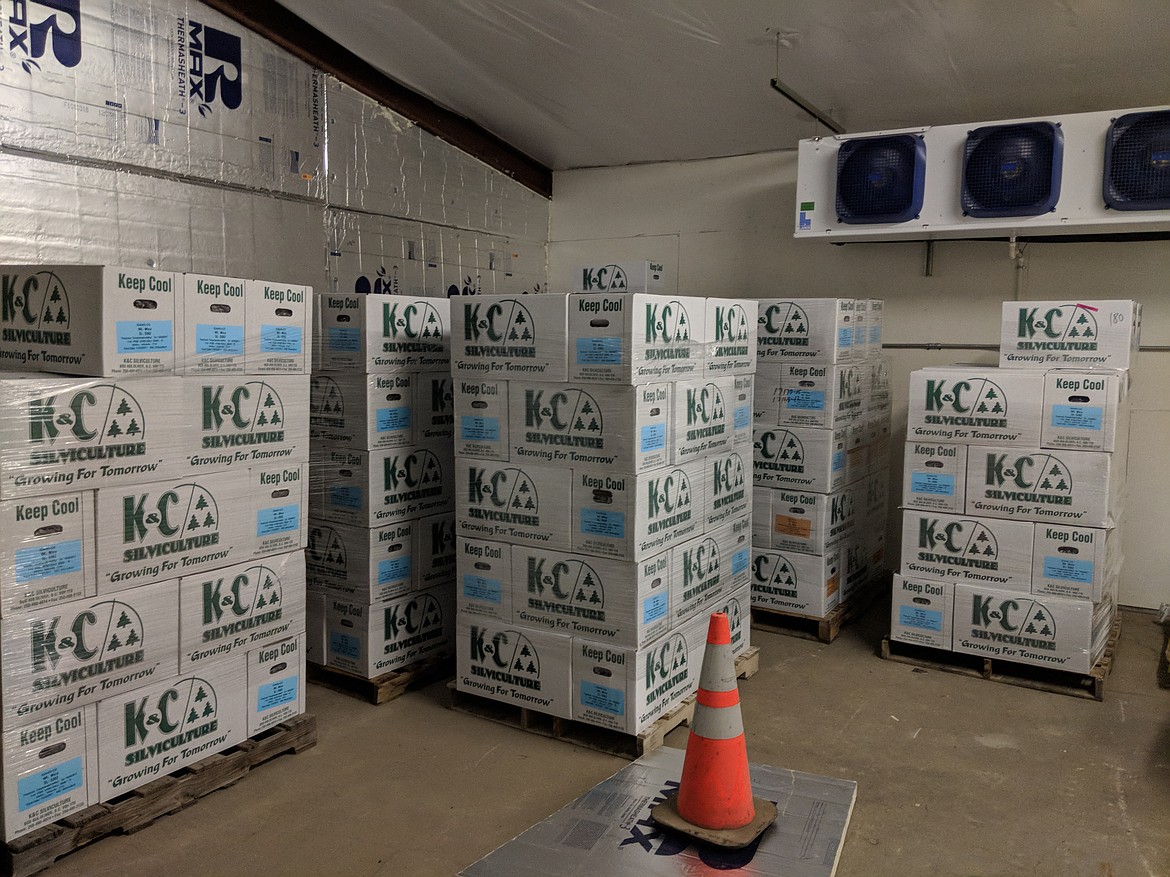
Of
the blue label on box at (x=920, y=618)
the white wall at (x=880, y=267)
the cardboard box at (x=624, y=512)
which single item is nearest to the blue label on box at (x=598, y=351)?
the cardboard box at (x=624, y=512)

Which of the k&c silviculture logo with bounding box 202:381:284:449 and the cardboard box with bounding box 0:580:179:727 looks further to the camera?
the k&c silviculture logo with bounding box 202:381:284:449

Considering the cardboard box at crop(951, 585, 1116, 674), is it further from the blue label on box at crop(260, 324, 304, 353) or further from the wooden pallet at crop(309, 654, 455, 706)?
the blue label on box at crop(260, 324, 304, 353)

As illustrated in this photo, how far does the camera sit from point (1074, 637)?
15.9 ft

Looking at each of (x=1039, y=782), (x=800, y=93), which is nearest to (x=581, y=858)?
(x=1039, y=782)

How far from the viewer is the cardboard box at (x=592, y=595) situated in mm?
4023

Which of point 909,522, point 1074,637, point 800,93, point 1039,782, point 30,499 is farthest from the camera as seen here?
point 800,93

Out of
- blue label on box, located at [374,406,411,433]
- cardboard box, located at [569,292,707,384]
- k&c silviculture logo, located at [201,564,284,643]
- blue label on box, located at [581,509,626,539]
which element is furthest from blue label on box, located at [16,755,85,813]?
cardboard box, located at [569,292,707,384]

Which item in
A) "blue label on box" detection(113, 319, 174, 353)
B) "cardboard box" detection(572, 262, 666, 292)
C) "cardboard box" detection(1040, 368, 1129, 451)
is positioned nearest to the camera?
"blue label on box" detection(113, 319, 174, 353)

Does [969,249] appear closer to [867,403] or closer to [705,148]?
[867,403]

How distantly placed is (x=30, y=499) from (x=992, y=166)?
16.7 feet

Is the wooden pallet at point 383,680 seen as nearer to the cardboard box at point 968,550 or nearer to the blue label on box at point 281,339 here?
the blue label on box at point 281,339

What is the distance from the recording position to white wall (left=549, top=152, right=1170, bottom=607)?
614 cm

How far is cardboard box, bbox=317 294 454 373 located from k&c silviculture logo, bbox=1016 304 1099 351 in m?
3.19

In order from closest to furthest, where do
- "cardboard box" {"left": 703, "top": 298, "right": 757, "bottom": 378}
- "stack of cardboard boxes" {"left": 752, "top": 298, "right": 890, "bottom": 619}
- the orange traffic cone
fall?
the orange traffic cone, "cardboard box" {"left": 703, "top": 298, "right": 757, "bottom": 378}, "stack of cardboard boxes" {"left": 752, "top": 298, "right": 890, "bottom": 619}
